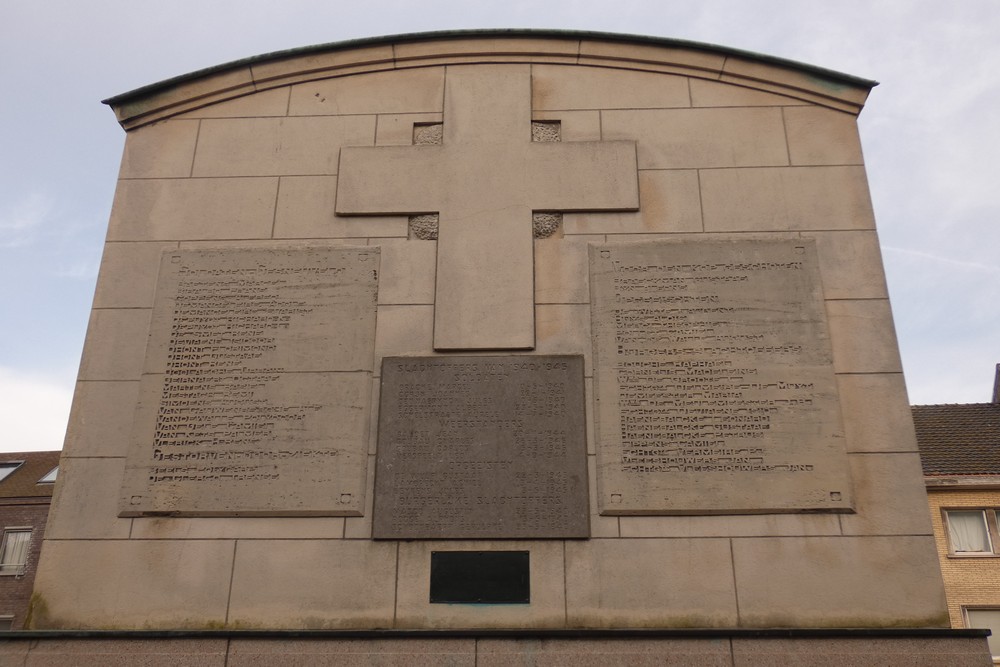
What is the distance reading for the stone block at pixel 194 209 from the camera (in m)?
8.12

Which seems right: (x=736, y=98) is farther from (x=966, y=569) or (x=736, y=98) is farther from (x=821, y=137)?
(x=966, y=569)

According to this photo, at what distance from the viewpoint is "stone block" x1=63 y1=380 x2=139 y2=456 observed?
7.33 meters

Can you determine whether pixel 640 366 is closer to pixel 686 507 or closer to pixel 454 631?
pixel 686 507

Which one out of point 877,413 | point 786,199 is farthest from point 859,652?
point 786,199

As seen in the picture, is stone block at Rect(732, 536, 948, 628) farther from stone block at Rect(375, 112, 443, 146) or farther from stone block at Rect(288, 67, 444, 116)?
stone block at Rect(288, 67, 444, 116)

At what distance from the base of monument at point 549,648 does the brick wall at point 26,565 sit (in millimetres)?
26417

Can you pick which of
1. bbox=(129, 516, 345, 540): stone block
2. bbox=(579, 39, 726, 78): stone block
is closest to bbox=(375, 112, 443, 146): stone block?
bbox=(579, 39, 726, 78): stone block

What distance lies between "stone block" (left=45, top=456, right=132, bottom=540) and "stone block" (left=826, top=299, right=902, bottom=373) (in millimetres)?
6469

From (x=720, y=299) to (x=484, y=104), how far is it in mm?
3203

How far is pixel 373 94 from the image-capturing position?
8.71 meters

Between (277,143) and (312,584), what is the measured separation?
450 centimetres

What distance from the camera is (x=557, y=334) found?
7469mm

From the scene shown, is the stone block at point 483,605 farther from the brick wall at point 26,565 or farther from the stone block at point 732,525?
the brick wall at point 26,565

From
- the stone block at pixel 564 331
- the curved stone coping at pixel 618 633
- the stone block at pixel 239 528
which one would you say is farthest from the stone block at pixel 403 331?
the curved stone coping at pixel 618 633
